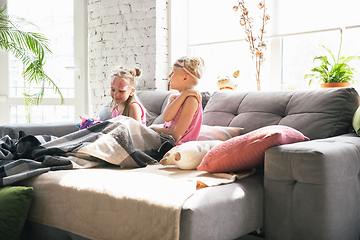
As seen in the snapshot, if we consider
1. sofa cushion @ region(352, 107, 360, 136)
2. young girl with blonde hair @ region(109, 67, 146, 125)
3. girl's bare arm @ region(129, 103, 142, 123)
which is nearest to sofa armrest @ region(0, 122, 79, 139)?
young girl with blonde hair @ region(109, 67, 146, 125)

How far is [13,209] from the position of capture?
131 cm

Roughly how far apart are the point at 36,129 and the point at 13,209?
3.70ft

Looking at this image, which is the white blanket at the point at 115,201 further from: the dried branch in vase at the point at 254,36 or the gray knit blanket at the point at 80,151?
the dried branch in vase at the point at 254,36

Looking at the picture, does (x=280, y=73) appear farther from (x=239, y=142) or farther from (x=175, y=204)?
(x=175, y=204)

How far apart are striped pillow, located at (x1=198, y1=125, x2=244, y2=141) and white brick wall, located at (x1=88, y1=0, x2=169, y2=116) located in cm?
155

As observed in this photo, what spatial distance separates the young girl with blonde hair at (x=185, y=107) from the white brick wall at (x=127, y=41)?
4.86 ft

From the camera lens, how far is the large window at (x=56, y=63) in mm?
4133

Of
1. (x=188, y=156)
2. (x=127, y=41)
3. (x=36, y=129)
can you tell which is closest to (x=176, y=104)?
(x=188, y=156)

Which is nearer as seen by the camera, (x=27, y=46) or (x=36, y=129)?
(x=36, y=129)

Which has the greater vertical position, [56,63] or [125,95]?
[56,63]

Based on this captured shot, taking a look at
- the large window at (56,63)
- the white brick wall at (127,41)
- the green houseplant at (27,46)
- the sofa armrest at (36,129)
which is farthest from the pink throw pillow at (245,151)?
the large window at (56,63)

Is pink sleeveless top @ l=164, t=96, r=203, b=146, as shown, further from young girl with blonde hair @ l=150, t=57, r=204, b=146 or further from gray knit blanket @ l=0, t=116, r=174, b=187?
gray knit blanket @ l=0, t=116, r=174, b=187

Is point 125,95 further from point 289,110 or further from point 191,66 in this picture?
point 289,110

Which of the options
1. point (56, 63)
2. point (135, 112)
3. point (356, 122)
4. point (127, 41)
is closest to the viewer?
point (356, 122)
